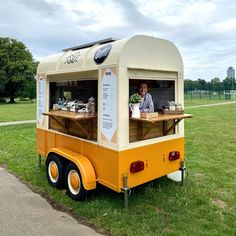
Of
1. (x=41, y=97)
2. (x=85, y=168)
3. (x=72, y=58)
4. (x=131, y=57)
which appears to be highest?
(x=72, y=58)

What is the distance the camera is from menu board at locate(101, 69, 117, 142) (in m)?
4.18

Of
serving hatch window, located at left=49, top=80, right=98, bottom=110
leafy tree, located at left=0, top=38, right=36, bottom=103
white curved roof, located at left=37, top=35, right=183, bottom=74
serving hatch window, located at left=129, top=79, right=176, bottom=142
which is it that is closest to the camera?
white curved roof, located at left=37, top=35, right=183, bottom=74

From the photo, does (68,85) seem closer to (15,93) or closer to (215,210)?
(215,210)

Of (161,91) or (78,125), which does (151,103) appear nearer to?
(161,91)

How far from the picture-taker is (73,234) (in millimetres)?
3689

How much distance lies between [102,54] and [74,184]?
2219 millimetres

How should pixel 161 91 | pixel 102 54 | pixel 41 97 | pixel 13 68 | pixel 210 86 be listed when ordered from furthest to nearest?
pixel 210 86
pixel 13 68
pixel 41 97
pixel 161 91
pixel 102 54

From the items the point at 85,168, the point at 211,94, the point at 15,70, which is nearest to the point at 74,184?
the point at 85,168

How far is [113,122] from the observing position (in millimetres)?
4227

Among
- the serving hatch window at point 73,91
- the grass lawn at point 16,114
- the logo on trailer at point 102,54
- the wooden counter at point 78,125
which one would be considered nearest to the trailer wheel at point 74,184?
the wooden counter at point 78,125

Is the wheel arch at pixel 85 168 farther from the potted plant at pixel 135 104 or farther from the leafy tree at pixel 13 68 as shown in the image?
the leafy tree at pixel 13 68

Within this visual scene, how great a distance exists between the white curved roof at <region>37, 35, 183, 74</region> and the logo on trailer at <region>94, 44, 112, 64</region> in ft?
0.19

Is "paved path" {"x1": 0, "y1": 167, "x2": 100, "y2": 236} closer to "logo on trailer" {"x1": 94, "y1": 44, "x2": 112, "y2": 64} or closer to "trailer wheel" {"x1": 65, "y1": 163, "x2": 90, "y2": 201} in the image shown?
"trailer wheel" {"x1": 65, "y1": 163, "x2": 90, "y2": 201}

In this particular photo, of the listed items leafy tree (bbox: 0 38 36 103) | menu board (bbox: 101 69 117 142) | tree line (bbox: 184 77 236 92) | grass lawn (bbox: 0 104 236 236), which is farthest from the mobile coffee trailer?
tree line (bbox: 184 77 236 92)
